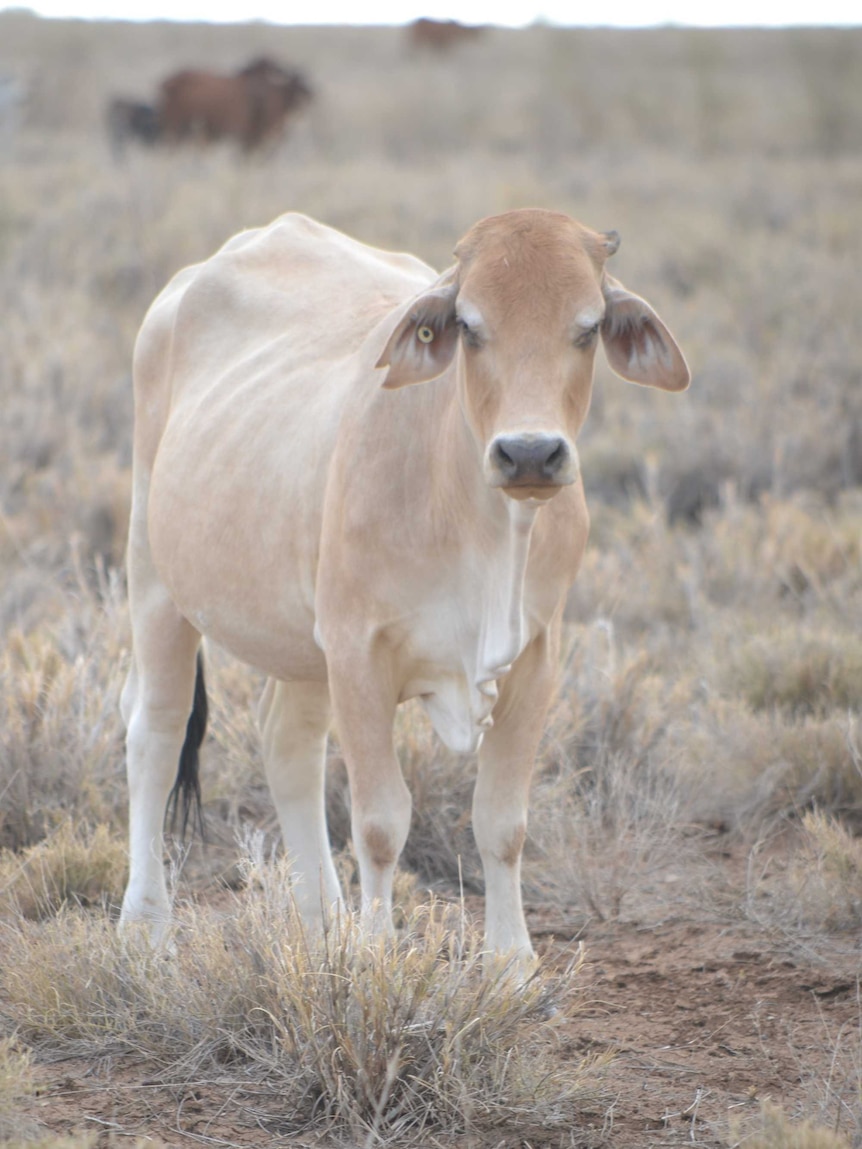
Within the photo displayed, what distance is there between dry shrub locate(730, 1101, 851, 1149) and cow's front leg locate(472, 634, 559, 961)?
32.8 inches

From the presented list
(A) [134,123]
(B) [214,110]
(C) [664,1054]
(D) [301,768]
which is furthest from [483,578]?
(B) [214,110]

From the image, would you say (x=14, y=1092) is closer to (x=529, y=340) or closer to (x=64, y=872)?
(x=64, y=872)

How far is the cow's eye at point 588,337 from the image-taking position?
8.87 ft

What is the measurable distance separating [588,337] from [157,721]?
187cm

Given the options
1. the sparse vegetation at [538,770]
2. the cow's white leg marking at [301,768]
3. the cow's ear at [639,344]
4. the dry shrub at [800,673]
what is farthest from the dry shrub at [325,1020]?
the dry shrub at [800,673]

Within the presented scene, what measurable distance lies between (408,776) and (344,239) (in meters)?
1.68

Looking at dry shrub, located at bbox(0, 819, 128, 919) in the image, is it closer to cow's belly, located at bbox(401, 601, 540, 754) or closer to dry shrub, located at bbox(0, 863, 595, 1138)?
dry shrub, located at bbox(0, 863, 595, 1138)

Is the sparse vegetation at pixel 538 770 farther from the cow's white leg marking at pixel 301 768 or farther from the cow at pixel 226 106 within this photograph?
the cow at pixel 226 106

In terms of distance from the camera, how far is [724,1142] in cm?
262

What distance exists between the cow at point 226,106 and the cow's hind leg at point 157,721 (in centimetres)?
1638

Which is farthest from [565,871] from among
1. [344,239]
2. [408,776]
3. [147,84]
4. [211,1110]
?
[147,84]

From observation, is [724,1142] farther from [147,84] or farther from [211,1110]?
[147,84]

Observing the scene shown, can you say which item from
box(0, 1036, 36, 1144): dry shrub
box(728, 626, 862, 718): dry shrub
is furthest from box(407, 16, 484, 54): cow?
box(0, 1036, 36, 1144): dry shrub

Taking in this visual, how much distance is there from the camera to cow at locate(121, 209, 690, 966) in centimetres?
271
